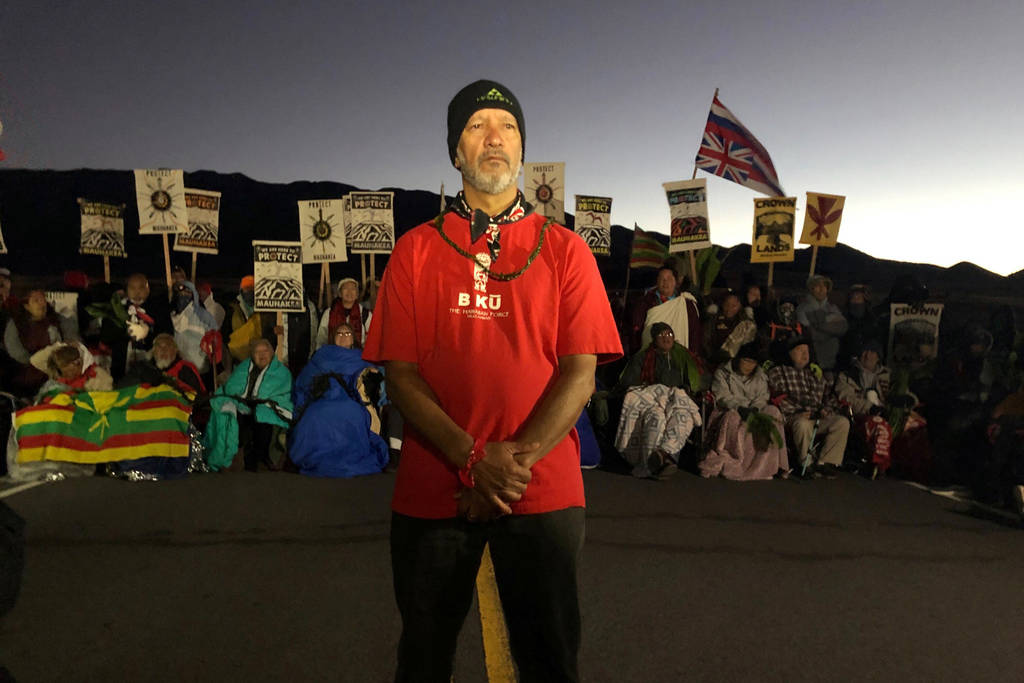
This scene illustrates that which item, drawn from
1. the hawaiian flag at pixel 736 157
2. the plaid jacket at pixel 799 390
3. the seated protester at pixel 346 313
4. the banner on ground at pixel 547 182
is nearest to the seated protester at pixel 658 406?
the plaid jacket at pixel 799 390

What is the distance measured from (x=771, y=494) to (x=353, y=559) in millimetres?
3507

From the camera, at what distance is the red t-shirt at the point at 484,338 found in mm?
1473

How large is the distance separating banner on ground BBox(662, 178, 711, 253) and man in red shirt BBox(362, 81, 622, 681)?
7.33 meters

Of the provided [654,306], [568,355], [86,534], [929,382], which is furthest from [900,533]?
[86,534]

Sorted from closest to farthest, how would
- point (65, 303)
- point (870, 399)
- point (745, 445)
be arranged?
1. point (745, 445)
2. point (870, 399)
3. point (65, 303)

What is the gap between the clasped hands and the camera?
1378 mm

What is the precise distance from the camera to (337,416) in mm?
6391

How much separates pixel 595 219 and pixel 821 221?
281 cm

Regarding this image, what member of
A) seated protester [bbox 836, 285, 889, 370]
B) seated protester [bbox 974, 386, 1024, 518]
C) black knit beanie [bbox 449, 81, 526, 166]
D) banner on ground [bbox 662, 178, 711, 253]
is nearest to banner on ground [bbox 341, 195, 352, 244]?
banner on ground [bbox 662, 178, 711, 253]

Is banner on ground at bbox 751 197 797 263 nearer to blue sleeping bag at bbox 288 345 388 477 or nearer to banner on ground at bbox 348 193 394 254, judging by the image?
banner on ground at bbox 348 193 394 254

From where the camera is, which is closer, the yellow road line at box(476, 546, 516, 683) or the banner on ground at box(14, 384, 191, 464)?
the yellow road line at box(476, 546, 516, 683)

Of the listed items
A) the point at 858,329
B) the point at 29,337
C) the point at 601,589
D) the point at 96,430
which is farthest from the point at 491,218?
the point at 858,329

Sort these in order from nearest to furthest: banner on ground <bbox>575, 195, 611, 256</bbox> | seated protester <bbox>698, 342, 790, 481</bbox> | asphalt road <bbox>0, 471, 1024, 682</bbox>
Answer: asphalt road <bbox>0, 471, 1024, 682</bbox>, seated protester <bbox>698, 342, 790, 481</bbox>, banner on ground <bbox>575, 195, 611, 256</bbox>

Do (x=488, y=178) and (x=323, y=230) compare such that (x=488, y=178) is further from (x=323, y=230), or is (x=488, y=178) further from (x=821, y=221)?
(x=821, y=221)
